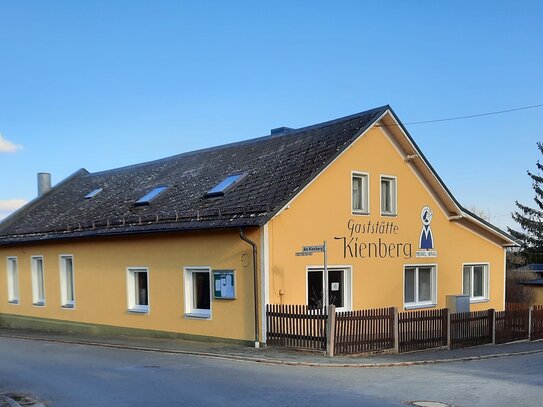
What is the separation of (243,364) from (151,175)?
11.9m

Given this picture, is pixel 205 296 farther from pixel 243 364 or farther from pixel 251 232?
pixel 243 364

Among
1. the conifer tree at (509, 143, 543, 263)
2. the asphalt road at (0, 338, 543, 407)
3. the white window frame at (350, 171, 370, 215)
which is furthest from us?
the conifer tree at (509, 143, 543, 263)

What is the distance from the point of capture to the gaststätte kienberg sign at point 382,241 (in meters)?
16.9

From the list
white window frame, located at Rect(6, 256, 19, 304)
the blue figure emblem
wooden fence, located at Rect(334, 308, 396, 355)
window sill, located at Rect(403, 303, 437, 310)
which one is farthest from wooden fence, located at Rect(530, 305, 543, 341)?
white window frame, located at Rect(6, 256, 19, 304)

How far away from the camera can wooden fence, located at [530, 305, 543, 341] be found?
1989 cm

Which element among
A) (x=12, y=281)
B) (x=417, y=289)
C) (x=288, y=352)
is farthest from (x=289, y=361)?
(x=12, y=281)

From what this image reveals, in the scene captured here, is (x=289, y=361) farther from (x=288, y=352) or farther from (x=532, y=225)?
(x=532, y=225)

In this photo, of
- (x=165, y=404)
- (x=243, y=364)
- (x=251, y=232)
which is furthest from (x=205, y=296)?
(x=165, y=404)

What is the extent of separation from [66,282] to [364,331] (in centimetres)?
1204

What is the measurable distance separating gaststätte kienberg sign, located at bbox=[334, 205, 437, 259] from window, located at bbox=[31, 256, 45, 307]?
1268cm

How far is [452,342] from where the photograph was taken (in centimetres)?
1655

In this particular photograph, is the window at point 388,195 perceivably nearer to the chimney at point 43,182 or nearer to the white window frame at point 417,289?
the white window frame at point 417,289

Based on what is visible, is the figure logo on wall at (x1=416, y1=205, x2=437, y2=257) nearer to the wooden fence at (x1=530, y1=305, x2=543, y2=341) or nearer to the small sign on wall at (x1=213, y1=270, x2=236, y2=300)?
the wooden fence at (x1=530, y1=305, x2=543, y2=341)

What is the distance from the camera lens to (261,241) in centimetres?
1467
